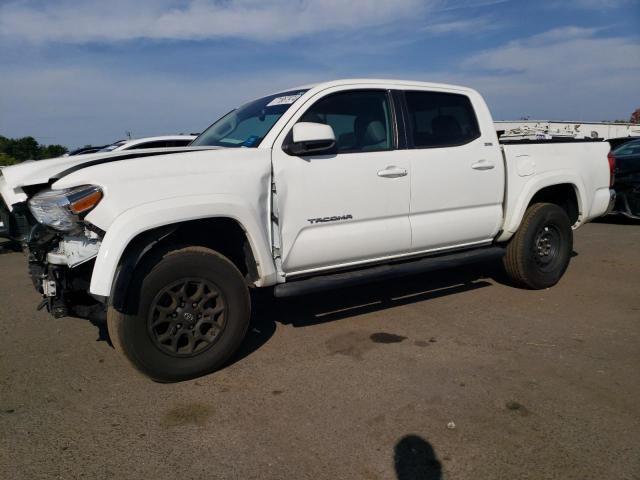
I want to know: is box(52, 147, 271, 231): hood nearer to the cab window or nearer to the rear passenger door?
the cab window

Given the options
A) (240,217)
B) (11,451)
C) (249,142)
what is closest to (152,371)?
(11,451)

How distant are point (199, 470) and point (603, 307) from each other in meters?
3.99

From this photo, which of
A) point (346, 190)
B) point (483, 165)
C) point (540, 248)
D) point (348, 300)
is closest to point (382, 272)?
point (346, 190)

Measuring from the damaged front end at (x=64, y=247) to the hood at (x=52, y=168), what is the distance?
0.34 ft

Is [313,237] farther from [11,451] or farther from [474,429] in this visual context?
[11,451]

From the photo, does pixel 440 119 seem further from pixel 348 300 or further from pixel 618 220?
pixel 618 220

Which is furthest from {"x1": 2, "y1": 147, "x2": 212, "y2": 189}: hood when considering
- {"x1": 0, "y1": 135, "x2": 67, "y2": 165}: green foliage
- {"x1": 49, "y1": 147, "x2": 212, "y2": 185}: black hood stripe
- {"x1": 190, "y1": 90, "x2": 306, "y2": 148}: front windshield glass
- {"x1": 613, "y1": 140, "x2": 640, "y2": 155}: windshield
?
{"x1": 0, "y1": 135, "x2": 67, "y2": 165}: green foliage

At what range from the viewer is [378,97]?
418 cm

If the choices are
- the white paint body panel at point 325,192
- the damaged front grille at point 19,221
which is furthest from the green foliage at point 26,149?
the white paint body panel at point 325,192

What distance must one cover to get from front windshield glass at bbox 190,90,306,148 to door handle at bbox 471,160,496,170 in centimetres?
167

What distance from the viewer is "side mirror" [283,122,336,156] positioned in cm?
343

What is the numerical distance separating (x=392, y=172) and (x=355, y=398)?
1.78 m

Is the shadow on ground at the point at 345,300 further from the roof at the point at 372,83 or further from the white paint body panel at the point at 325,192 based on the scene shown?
the roof at the point at 372,83

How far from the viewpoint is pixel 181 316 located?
328 centimetres
